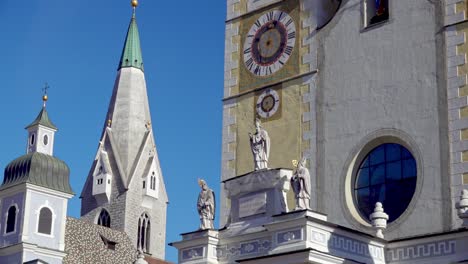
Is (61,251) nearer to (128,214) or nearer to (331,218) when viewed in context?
(331,218)

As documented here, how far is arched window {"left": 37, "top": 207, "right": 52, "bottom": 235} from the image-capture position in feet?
129

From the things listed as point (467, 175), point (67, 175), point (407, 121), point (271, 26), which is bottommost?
point (467, 175)

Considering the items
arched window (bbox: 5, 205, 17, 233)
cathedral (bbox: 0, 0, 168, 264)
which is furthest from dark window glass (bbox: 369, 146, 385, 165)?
cathedral (bbox: 0, 0, 168, 264)

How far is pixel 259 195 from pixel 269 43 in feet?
14.6

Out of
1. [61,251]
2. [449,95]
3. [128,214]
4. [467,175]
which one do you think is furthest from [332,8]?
[128,214]

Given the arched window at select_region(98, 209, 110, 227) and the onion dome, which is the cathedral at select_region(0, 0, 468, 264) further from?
the arched window at select_region(98, 209, 110, 227)

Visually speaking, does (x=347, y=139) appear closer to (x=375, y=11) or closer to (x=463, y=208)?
(x=375, y=11)

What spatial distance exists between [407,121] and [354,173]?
1.59m

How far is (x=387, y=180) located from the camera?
20281 mm

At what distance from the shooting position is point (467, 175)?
18.9 m

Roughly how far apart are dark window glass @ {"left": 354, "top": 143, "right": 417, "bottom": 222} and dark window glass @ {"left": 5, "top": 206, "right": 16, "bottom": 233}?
2154 cm

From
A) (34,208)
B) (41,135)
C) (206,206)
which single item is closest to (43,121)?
(41,135)

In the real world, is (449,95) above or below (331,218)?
above

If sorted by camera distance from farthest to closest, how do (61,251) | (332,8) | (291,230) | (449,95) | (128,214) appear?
1. (128,214)
2. (61,251)
3. (332,8)
4. (449,95)
5. (291,230)
